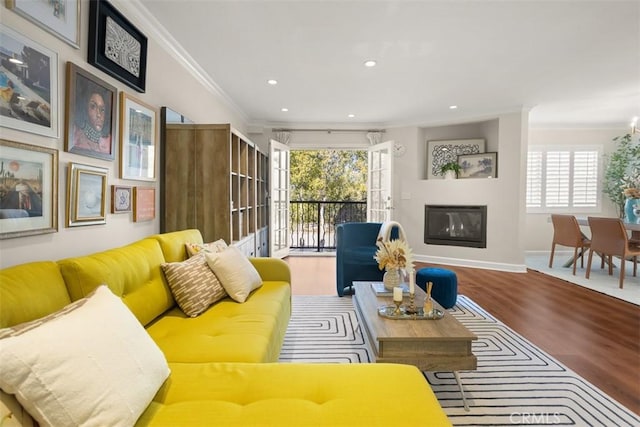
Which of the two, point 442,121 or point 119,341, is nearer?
point 119,341

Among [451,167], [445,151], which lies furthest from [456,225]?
[445,151]

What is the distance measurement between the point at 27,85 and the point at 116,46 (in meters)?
0.76

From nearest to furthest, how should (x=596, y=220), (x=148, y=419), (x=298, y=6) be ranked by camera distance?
(x=148, y=419), (x=298, y=6), (x=596, y=220)

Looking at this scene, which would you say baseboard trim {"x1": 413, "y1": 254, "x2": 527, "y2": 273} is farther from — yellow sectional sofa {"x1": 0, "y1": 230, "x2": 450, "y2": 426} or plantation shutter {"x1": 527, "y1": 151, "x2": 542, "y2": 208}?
yellow sectional sofa {"x1": 0, "y1": 230, "x2": 450, "y2": 426}

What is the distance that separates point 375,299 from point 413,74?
250 centimetres

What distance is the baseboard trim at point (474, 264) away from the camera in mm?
4812

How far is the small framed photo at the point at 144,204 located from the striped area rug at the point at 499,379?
1457 mm

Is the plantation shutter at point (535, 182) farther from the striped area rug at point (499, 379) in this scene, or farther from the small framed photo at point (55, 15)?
the small framed photo at point (55, 15)

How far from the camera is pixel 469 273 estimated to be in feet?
15.5


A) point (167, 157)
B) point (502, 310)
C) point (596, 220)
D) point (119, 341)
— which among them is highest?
point (167, 157)

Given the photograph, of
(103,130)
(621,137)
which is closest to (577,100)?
(621,137)

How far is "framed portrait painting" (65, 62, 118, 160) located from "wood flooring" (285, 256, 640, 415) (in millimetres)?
2514

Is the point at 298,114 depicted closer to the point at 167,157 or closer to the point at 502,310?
the point at 167,157

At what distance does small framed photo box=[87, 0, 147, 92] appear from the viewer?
188 cm
